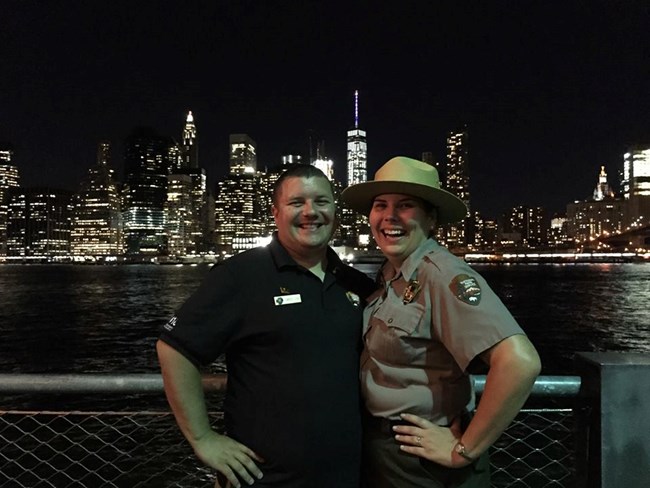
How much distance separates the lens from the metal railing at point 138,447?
2.86 metres

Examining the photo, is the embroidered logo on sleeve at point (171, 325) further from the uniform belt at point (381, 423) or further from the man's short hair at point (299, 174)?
the uniform belt at point (381, 423)

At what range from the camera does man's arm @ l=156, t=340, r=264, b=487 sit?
2396mm

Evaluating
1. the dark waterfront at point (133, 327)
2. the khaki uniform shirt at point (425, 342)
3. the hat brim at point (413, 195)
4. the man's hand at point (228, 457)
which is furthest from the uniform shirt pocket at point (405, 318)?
the dark waterfront at point (133, 327)

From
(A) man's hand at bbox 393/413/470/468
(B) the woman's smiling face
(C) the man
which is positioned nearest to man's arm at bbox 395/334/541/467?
(A) man's hand at bbox 393/413/470/468

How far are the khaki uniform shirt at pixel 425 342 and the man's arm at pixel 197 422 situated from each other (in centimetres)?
66

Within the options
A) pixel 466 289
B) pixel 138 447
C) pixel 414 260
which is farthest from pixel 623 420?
pixel 138 447

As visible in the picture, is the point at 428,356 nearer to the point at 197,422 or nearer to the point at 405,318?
the point at 405,318

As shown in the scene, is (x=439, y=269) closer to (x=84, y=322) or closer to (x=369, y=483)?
(x=369, y=483)

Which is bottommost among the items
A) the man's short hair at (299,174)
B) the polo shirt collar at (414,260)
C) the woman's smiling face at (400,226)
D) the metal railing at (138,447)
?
the metal railing at (138,447)

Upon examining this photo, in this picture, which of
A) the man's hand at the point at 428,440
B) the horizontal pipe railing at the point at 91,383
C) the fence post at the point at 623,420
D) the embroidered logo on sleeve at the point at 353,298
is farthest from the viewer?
the horizontal pipe railing at the point at 91,383

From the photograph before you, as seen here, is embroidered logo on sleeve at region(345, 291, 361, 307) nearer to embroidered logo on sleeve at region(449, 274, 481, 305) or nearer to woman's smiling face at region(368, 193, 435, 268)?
woman's smiling face at region(368, 193, 435, 268)

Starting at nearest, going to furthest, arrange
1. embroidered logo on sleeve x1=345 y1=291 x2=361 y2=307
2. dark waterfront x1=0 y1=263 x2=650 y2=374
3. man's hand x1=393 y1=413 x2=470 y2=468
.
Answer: man's hand x1=393 y1=413 x2=470 y2=468, embroidered logo on sleeve x1=345 y1=291 x2=361 y2=307, dark waterfront x1=0 y1=263 x2=650 y2=374

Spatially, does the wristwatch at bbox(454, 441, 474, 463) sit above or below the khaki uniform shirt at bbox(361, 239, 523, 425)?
below

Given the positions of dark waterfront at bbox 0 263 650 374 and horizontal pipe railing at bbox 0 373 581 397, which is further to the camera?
dark waterfront at bbox 0 263 650 374
